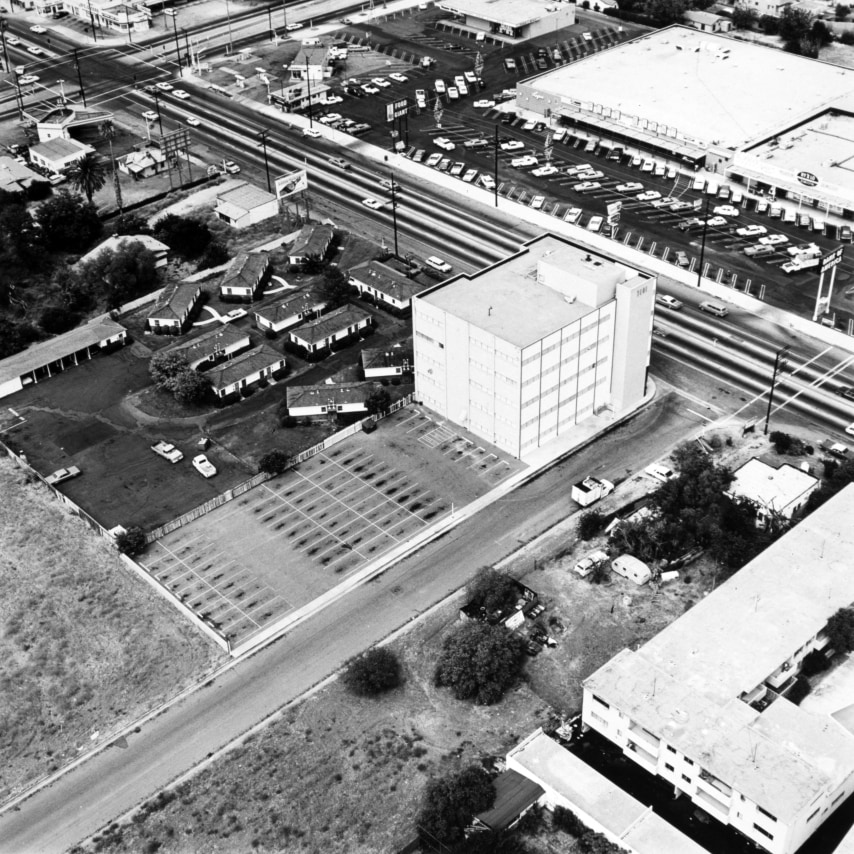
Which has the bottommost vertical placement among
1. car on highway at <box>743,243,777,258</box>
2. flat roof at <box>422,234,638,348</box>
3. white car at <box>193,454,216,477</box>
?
white car at <box>193,454,216,477</box>

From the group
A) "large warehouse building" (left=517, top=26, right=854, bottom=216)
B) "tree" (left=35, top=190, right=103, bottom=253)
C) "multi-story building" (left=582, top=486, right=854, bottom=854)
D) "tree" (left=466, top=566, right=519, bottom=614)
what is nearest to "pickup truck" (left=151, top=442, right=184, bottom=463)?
"tree" (left=466, top=566, right=519, bottom=614)

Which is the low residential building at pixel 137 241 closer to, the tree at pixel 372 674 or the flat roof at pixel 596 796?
the tree at pixel 372 674

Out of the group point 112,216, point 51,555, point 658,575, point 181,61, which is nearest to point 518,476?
point 658,575

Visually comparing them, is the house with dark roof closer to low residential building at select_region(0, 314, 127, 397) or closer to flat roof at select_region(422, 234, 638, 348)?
low residential building at select_region(0, 314, 127, 397)

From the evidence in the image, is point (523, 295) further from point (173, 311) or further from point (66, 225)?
point (66, 225)

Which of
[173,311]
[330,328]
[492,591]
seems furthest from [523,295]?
[173,311]

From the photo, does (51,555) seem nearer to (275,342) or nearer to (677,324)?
(275,342)

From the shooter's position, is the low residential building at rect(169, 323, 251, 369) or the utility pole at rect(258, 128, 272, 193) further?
the utility pole at rect(258, 128, 272, 193)
